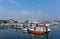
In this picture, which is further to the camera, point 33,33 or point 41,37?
point 33,33

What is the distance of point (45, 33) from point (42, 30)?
2109 millimetres

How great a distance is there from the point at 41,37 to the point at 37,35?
2626 mm

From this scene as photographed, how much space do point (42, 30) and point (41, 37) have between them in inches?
144

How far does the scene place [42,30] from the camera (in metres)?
55.0

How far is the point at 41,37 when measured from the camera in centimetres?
5184

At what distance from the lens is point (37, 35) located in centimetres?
5425

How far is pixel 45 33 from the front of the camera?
53.2 metres

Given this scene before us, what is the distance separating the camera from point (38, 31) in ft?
180

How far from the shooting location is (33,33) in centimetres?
5622

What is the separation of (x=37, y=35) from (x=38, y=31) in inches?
51.3

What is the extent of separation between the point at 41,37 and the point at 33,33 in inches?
193

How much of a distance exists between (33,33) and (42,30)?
2993 millimetres

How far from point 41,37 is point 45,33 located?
2054 millimetres

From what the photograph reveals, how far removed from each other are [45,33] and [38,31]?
2.56 meters
